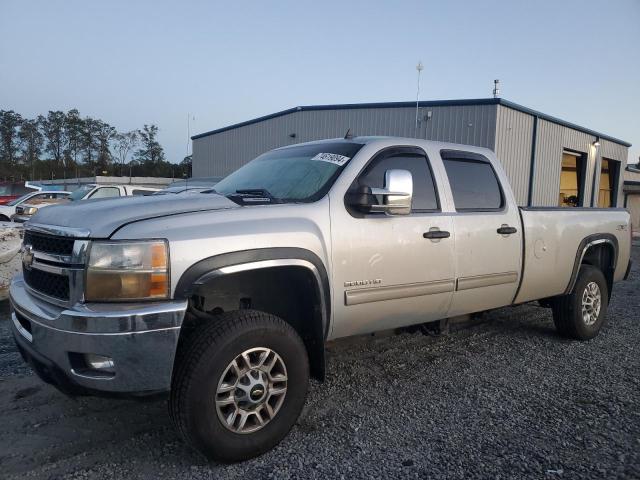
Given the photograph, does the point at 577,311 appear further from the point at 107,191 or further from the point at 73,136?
the point at 73,136

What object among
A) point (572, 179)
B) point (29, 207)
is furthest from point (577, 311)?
point (572, 179)

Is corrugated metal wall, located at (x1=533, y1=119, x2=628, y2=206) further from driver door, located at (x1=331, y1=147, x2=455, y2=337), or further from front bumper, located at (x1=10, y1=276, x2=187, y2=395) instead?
front bumper, located at (x1=10, y1=276, x2=187, y2=395)

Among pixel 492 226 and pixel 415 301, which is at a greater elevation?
pixel 492 226

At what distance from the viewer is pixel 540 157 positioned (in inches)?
821

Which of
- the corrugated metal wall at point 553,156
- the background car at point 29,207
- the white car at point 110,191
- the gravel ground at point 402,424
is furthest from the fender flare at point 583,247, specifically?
the corrugated metal wall at point 553,156

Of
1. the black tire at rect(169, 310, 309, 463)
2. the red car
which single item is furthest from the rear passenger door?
the red car

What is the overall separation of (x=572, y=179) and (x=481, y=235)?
26.3 metres

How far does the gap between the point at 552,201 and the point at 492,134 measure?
6.84m

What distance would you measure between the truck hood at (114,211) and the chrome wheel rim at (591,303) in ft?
13.8

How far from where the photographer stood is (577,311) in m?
5.22

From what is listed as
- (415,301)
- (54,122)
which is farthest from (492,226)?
(54,122)

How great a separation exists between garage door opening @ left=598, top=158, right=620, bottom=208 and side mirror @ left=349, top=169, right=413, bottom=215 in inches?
1212

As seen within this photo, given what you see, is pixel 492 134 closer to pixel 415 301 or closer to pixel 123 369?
pixel 415 301

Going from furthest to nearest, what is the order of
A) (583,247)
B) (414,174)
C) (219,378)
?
(583,247), (414,174), (219,378)
